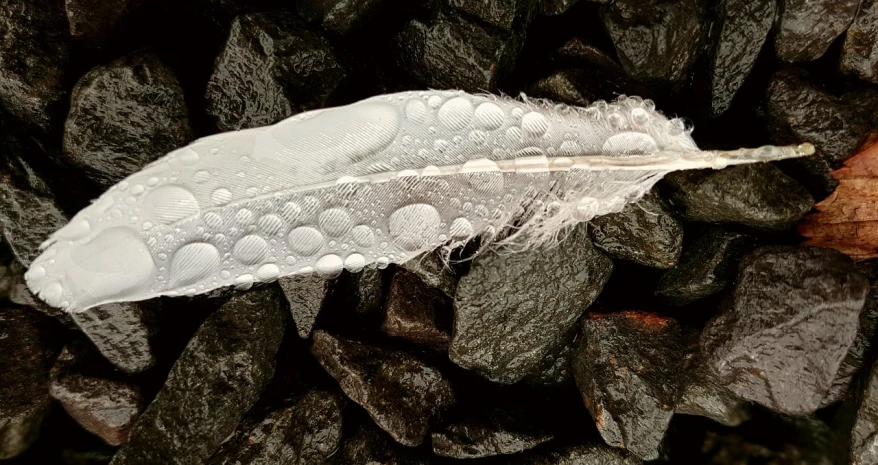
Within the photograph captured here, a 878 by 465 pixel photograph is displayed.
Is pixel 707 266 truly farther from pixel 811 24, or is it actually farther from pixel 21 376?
pixel 21 376

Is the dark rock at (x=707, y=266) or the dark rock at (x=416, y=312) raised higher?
the dark rock at (x=707, y=266)

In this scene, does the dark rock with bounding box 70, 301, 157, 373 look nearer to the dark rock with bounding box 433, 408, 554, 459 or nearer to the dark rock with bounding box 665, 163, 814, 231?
the dark rock with bounding box 433, 408, 554, 459

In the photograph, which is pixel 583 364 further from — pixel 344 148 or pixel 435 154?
pixel 344 148

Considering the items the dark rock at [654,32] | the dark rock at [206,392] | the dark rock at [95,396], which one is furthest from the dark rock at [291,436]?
the dark rock at [654,32]

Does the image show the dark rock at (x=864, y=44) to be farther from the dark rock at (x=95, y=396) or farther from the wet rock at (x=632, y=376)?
the dark rock at (x=95, y=396)

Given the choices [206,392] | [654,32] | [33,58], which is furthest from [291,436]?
[654,32]

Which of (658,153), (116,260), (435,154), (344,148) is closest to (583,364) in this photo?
(658,153)
